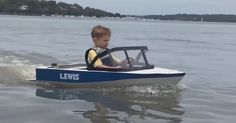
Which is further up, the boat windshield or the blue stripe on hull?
the boat windshield

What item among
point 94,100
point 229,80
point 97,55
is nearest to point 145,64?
point 97,55

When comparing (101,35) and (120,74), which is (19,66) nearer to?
A: (101,35)

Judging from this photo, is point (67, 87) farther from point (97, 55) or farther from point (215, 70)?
point (215, 70)

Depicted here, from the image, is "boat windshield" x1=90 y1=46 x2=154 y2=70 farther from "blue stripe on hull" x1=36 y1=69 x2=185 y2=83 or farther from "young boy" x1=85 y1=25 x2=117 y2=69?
"blue stripe on hull" x1=36 y1=69 x2=185 y2=83

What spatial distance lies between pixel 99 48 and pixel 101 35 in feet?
1.25

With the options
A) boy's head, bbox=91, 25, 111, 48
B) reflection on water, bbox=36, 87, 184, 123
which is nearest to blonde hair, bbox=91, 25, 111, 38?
boy's head, bbox=91, 25, 111, 48

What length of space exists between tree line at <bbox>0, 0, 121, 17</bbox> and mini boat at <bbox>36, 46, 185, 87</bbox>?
11240cm

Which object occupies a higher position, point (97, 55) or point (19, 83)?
point (97, 55)

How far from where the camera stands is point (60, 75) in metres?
12.8

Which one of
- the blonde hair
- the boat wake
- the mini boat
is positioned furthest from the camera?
the boat wake

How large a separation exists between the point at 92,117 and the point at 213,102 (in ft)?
11.2

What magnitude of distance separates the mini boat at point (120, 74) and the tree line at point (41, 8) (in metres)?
112

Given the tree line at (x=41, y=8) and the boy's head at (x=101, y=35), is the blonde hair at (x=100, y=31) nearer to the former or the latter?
the boy's head at (x=101, y=35)

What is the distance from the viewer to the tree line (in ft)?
414
